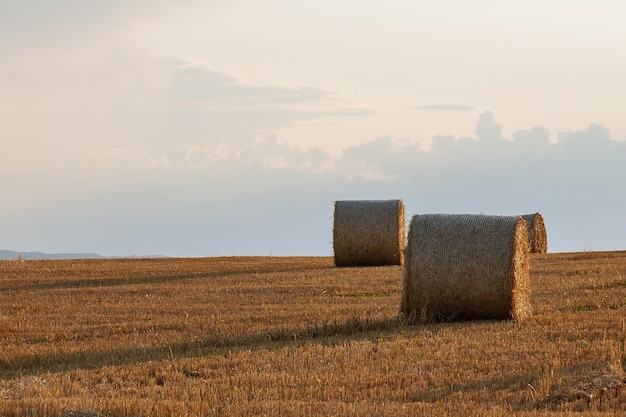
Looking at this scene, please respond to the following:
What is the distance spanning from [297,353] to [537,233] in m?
22.1

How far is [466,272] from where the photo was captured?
582 inches

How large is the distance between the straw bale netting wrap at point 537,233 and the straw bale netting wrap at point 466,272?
16.9 m

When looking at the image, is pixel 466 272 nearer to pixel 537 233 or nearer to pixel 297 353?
pixel 297 353

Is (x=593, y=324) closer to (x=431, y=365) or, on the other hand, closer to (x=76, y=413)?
(x=431, y=365)

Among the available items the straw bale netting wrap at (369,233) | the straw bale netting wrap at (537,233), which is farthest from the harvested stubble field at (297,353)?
the straw bale netting wrap at (537,233)

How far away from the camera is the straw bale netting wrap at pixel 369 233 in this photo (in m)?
26.3

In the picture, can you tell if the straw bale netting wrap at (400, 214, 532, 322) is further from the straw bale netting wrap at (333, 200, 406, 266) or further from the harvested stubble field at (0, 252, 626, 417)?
the straw bale netting wrap at (333, 200, 406, 266)

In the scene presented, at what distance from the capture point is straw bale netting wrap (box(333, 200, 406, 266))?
2627 centimetres

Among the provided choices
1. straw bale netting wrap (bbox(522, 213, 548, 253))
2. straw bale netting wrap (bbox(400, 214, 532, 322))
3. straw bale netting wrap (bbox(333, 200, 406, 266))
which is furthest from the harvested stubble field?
straw bale netting wrap (bbox(522, 213, 548, 253))

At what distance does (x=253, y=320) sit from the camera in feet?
47.3

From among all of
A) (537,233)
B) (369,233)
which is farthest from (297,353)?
(537,233)

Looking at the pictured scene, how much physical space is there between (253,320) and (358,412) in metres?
6.48

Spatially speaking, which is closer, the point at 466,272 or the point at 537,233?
the point at 466,272

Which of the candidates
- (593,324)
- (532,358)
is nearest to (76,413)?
(532,358)
